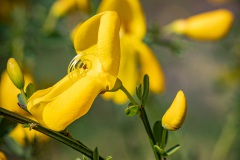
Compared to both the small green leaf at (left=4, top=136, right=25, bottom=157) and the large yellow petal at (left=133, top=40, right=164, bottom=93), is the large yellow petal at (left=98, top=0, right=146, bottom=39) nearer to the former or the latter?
the large yellow petal at (left=133, top=40, right=164, bottom=93)

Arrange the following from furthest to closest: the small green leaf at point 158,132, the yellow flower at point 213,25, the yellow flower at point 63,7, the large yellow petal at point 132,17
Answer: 1. the yellow flower at point 63,7
2. the yellow flower at point 213,25
3. the large yellow petal at point 132,17
4. the small green leaf at point 158,132

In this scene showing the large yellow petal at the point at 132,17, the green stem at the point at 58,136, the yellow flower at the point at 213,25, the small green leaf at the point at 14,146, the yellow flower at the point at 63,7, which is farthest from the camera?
the yellow flower at the point at 63,7

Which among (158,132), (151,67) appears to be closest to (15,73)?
(158,132)

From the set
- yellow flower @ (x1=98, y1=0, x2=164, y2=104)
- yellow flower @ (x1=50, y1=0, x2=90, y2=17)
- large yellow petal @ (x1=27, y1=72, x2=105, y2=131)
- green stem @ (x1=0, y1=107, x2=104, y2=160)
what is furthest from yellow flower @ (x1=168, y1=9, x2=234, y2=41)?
green stem @ (x1=0, y1=107, x2=104, y2=160)

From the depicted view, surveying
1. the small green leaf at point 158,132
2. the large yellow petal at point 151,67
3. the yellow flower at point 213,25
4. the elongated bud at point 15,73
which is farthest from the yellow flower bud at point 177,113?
the yellow flower at point 213,25

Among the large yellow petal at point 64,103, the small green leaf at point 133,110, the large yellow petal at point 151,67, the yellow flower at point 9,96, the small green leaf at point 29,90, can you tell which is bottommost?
the small green leaf at point 133,110

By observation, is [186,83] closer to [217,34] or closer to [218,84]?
[218,84]

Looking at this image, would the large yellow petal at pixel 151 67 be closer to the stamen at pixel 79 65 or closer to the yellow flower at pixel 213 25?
the yellow flower at pixel 213 25
